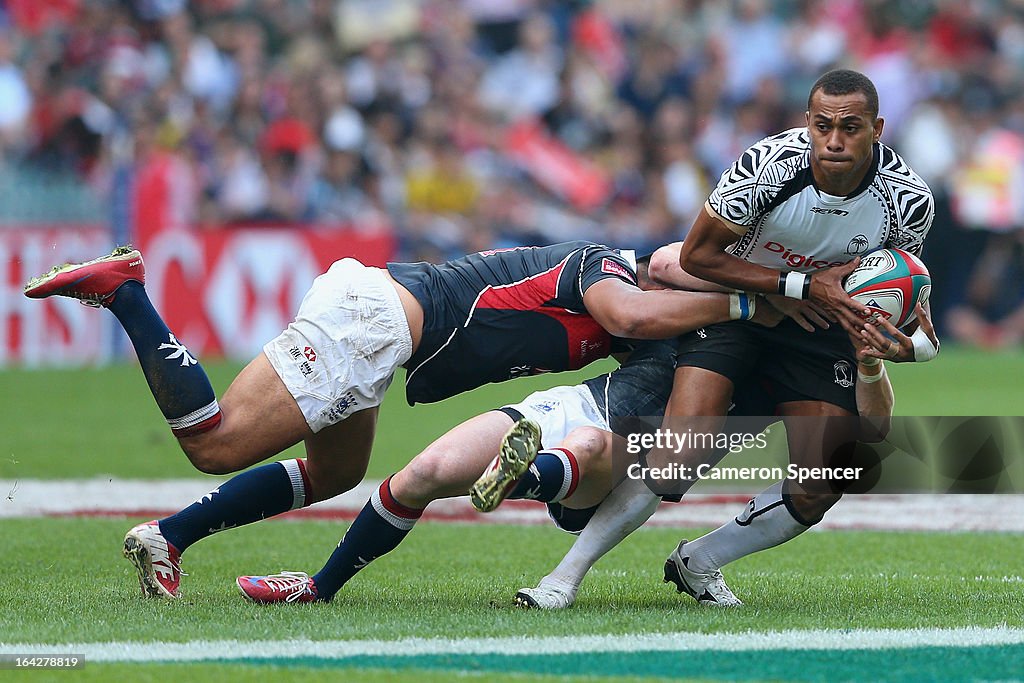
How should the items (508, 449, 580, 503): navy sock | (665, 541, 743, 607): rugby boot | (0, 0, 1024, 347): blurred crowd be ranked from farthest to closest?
(0, 0, 1024, 347): blurred crowd < (665, 541, 743, 607): rugby boot < (508, 449, 580, 503): navy sock

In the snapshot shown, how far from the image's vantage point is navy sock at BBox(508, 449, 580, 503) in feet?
17.2

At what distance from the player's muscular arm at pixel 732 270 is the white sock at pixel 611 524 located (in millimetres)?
780

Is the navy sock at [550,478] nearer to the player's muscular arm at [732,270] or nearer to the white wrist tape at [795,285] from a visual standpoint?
the player's muscular arm at [732,270]

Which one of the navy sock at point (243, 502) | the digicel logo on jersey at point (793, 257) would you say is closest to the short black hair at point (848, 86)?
the digicel logo on jersey at point (793, 257)

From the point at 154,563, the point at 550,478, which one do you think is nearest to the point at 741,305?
the point at 550,478

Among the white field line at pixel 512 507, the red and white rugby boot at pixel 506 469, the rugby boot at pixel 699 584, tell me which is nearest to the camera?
the red and white rugby boot at pixel 506 469

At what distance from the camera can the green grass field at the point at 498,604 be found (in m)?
4.34

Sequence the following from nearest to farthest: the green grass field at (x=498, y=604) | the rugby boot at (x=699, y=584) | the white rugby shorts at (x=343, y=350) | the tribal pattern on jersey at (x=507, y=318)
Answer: the green grass field at (x=498, y=604), the white rugby shorts at (x=343, y=350), the rugby boot at (x=699, y=584), the tribal pattern on jersey at (x=507, y=318)

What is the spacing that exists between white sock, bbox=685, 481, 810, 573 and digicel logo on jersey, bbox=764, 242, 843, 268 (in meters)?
0.83

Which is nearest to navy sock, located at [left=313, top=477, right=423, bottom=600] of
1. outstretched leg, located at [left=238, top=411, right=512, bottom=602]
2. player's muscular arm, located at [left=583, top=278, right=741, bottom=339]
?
outstretched leg, located at [left=238, top=411, right=512, bottom=602]

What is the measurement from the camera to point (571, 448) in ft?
17.9

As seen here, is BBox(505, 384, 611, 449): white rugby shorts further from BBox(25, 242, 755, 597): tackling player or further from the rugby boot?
the rugby boot

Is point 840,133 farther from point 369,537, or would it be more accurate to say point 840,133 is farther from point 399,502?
point 369,537

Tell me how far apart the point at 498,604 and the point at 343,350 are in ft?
3.43
